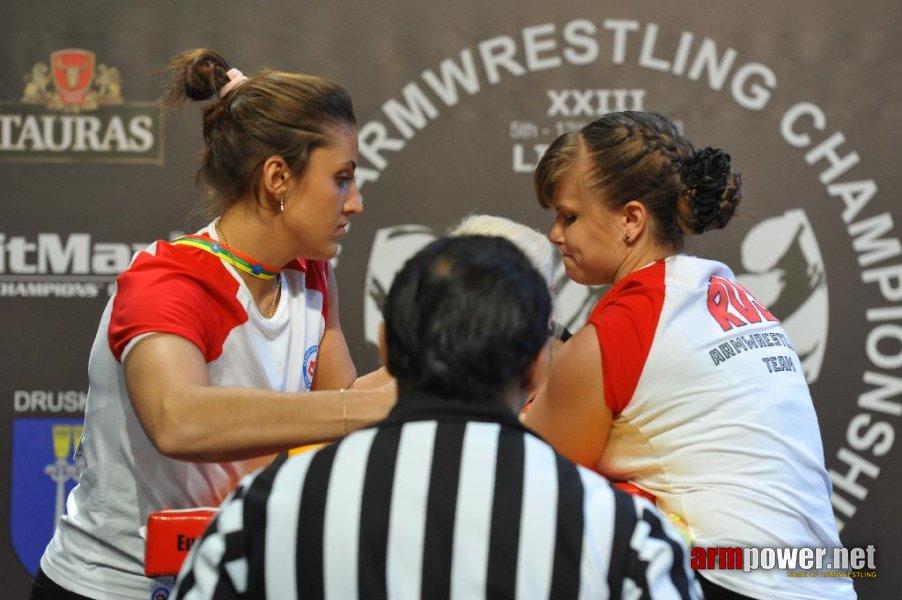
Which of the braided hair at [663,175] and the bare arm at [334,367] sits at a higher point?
the braided hair at [663,175]

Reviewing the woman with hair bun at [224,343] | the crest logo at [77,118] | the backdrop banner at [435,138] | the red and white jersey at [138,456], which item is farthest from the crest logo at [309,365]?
the crest logo at [77,118]

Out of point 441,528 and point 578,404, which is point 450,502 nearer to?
point 441,528

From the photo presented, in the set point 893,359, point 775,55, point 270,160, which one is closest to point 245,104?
point 270,160

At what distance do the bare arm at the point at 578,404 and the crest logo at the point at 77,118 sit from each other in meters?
1.72

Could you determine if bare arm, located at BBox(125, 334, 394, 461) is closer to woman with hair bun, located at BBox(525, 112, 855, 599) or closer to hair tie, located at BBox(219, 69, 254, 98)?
woman with hair bun, located at BBox(525, 112, 855, 599)

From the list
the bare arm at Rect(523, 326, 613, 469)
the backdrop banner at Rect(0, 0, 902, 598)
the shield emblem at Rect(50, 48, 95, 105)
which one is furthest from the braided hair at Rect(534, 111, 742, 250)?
the shield emblem at Rect(50, 48, 95, 105)

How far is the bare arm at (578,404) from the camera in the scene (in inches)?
64.9

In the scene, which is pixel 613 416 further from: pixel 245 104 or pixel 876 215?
pixel 876 215

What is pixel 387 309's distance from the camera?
1120 mm

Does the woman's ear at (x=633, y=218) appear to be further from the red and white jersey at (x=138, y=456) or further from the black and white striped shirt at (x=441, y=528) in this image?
the black and white striped shirt at (x=441, y=528)

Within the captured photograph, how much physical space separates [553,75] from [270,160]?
141cm

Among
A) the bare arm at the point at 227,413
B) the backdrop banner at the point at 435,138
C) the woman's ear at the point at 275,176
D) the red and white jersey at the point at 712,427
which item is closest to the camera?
the bare arm at the point at 227,413

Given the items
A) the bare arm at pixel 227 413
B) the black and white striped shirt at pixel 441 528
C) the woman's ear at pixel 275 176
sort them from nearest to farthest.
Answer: the black and white striped shirt at pixel 441 528, the bare arm at pixel 227 413, the woman's ear at pixel 275 176

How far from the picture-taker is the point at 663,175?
1.85 metres
